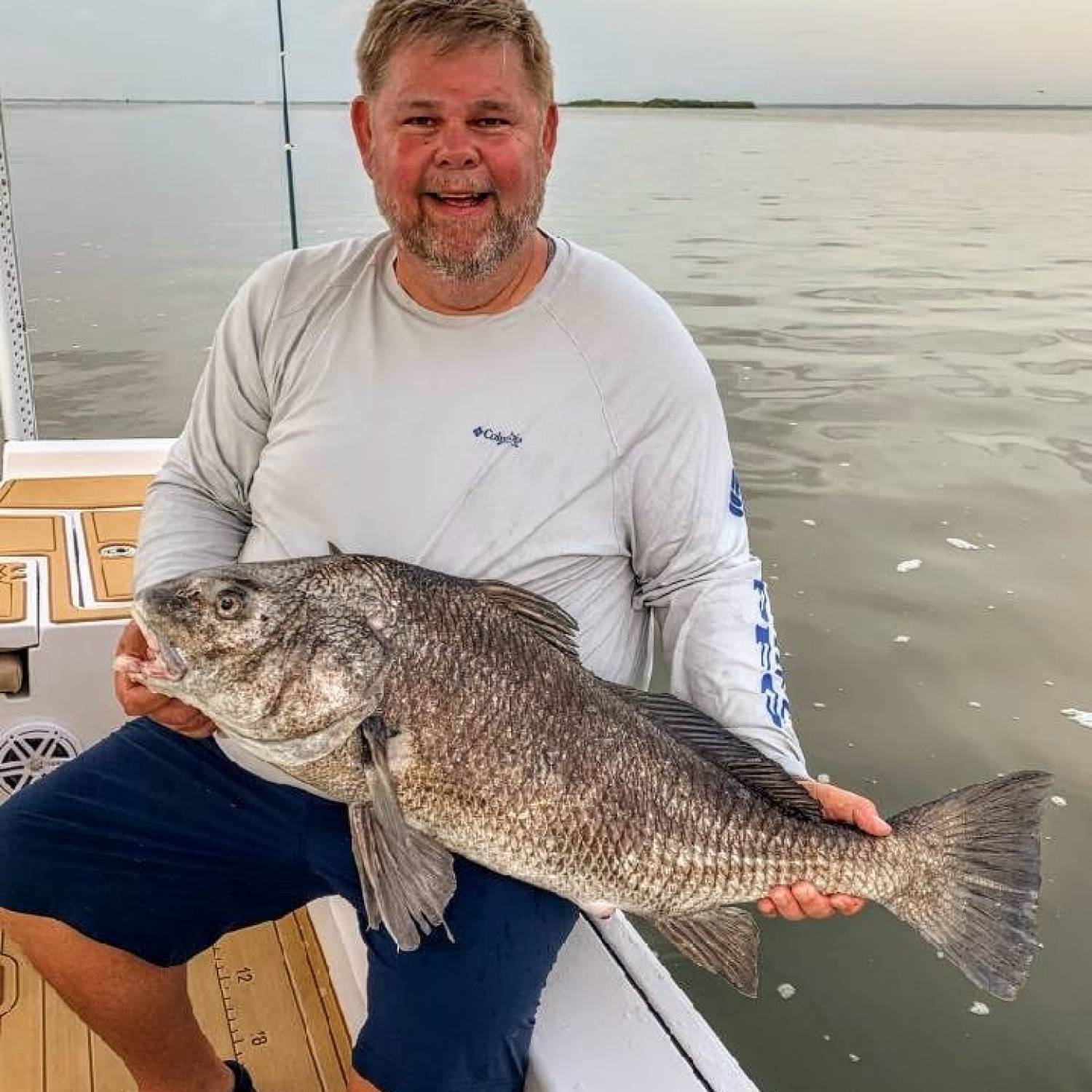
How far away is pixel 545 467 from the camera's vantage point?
2100 millimetres

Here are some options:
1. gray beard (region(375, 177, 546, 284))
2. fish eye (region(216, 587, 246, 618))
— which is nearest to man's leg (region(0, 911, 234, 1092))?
fish eye (region(216, 587, 246, 618))

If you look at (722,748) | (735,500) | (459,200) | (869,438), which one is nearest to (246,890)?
(722,748)

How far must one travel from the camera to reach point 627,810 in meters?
1.84

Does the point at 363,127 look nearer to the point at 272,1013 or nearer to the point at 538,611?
the point at 538,611

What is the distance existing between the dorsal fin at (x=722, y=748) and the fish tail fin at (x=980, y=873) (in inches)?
6.3

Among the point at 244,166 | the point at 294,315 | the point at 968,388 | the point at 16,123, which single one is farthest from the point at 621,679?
the point at 16,123

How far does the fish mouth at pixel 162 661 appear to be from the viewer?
69.5 inches

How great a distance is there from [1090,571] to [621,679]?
456 centimetres

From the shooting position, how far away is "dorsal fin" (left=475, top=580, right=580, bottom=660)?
1906 mm

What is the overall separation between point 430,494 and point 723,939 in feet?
2.92

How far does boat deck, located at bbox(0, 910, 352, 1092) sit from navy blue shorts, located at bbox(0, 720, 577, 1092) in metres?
0.41

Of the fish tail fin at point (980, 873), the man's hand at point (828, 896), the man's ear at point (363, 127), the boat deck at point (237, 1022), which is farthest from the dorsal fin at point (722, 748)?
the man's ear at point (363, 127)

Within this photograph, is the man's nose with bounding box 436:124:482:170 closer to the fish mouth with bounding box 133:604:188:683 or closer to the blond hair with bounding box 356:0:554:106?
the blond hair with bounding box 356:0:554:106

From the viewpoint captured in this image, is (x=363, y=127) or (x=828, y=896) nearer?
(x=828, y=896)
